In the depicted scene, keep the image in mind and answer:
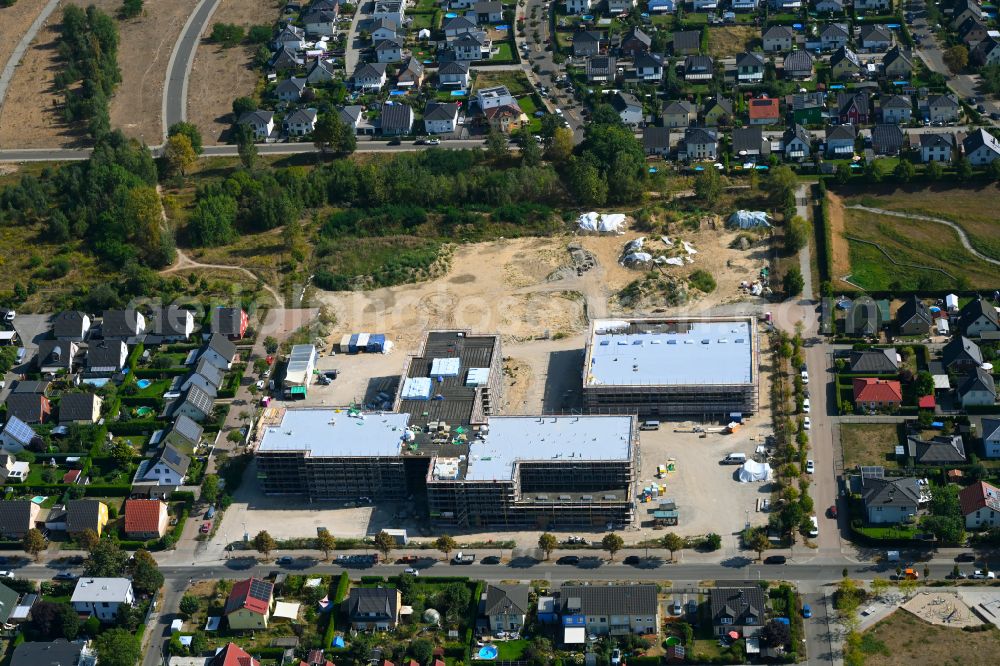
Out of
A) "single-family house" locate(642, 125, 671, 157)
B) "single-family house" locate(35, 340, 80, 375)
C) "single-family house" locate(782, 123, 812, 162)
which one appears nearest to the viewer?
"single-family house" locate(35, 340, 80, 375)

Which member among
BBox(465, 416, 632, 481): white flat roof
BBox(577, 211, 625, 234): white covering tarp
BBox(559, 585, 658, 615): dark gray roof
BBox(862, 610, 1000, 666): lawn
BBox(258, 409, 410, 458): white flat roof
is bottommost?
BBox(862, 610, 1000, 666): lawn

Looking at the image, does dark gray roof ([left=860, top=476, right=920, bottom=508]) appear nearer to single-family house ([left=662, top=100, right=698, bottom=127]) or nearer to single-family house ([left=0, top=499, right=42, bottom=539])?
single-family house ([left=0, top=499, right=42, bottom=539])

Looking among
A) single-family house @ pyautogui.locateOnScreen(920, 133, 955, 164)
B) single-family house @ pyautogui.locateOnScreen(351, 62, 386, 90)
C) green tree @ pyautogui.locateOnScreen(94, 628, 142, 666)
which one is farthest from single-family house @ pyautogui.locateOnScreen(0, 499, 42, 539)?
single-family house @ pyautogui.locateOnScreen(920, 133, 955, 164)

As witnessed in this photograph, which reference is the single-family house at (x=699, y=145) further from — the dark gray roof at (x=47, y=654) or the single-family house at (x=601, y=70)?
the dark gray roof at (x=47, y=654)

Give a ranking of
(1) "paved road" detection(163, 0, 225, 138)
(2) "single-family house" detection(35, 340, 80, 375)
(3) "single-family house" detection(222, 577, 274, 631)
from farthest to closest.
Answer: (1) "paved road" detection(163, 0, 225, 138) < (2) "single-family house" detection(35, 340, 80, 375) < (3) "single-family house" detection(222, 577, 274, 631)

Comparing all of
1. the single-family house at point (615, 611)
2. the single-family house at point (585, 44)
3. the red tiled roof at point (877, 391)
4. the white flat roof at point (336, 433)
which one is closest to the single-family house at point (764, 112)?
the single-family house at point (585, 44)

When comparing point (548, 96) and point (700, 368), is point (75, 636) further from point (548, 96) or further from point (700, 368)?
point (548, 96)

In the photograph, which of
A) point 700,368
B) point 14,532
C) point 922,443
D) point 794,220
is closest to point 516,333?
point 700,368

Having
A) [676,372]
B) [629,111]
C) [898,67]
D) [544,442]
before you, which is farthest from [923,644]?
[898,67]
